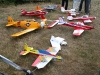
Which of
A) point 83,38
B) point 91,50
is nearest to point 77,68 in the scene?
point 91,50

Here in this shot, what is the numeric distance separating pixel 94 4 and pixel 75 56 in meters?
5.70

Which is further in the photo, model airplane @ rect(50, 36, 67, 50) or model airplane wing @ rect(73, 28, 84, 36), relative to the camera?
model airplane wing @ rect(73, 28, 84, 36)

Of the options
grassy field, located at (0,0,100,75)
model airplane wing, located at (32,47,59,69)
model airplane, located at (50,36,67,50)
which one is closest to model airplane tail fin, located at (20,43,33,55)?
grassy field, located at (0,0,100,75)

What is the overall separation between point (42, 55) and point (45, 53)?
0.11m

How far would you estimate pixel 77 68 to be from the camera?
17.2 feet

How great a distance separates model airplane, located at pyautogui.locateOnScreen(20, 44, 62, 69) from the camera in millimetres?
5100

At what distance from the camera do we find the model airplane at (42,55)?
510 centimetres

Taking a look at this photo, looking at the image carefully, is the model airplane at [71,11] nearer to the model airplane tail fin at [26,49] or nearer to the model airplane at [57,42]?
the model airplane at [57,42]

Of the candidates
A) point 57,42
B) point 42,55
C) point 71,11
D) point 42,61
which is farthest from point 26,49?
point 71,11

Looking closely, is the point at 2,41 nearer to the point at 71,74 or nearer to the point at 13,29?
the point at 13,29

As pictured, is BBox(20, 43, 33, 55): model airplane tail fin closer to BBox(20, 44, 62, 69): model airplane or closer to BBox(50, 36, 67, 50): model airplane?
BBox(20, 44, 62, 69): model airplane

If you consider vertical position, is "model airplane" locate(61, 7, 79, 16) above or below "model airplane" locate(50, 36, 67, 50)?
above

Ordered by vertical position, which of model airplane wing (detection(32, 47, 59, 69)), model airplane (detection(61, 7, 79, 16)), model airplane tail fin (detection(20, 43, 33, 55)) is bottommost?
model airplane wing (detection(32, 47, 59, 69))

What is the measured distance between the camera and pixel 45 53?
5520mm
